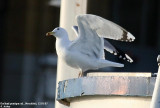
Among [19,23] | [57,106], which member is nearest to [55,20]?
[19,23]

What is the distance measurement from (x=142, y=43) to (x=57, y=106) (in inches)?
106

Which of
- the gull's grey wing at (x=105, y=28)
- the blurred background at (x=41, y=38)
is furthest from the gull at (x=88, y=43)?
the blurred background at (x=41, y=38)

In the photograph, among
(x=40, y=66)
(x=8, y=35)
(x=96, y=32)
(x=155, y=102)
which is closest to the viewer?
(x=155, y=102)

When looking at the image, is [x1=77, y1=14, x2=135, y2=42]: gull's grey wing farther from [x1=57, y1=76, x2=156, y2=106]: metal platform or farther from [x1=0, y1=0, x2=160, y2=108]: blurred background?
[x1=0, y1=0, x2=160, y2=108]: blurred background

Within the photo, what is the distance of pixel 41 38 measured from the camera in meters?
5.06

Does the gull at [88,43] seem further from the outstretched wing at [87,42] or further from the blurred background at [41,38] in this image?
the blurred background at [41,38]

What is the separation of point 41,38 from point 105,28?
274 cm

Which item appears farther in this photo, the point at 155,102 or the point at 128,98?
the point at 128,98

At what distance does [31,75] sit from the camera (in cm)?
473

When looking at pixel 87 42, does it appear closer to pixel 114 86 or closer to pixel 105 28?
pixel 105 28

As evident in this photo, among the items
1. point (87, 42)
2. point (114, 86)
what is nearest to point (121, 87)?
point (114, 86)

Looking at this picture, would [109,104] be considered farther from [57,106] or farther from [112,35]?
[57,106]

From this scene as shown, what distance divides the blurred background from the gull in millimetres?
2038

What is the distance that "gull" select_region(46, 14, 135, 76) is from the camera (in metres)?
2.24
